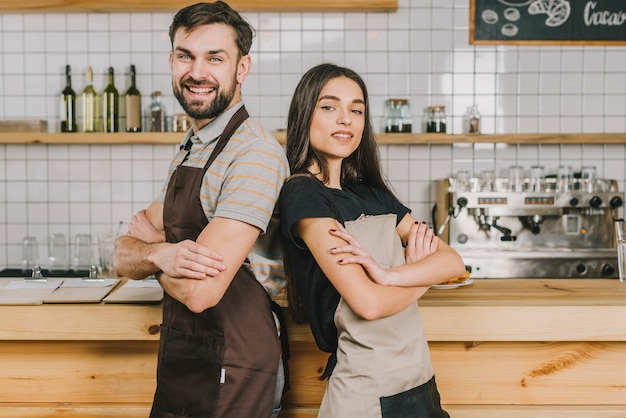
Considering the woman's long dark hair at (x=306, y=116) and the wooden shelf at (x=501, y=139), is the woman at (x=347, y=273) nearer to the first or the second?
the woman's long dark hair at (x=306, y=116)

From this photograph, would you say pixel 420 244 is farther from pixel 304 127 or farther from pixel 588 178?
pixel 588 178

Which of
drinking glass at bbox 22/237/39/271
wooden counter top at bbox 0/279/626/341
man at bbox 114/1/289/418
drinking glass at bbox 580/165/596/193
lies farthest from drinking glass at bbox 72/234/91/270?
drinking glass at bbox 580/165/596/193

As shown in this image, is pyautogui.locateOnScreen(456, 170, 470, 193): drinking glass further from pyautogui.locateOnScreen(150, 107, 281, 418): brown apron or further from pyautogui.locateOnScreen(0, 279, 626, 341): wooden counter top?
pyautogui.locateOnScreen(150, 107, 281, 418): brown apron

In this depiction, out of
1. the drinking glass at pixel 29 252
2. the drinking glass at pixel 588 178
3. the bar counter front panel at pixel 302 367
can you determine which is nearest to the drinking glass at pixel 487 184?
the drinking glass at pixel 588 178

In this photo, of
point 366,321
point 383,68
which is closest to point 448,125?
point 383,68

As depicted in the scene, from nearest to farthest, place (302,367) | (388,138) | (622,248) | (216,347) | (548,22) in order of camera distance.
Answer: (216,347)
(302,367)
(622,248)
(388,138)
(548,22)

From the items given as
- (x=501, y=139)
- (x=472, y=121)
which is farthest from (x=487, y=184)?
(x=472, y=121)

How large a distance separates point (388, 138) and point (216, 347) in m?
2.20

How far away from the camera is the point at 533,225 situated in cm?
341

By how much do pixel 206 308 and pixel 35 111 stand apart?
2.75m

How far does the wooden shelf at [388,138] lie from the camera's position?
345 cm

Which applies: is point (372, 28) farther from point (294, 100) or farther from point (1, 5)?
point (294, 100)

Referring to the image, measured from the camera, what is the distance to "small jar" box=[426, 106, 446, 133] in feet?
11.9

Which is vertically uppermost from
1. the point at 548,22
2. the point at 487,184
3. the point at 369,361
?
the point at 548,22
